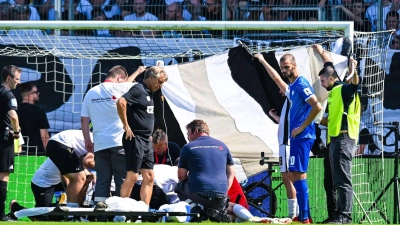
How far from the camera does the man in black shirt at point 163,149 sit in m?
11.1

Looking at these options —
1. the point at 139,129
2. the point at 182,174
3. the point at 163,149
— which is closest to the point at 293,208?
the point at 182,174

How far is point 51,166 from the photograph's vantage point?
1089cm

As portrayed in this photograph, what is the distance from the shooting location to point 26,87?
13531 mm

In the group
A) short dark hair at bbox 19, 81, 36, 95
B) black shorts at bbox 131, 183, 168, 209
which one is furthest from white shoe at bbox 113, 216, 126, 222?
short dark hair at bbox 19, 81, 36, 95

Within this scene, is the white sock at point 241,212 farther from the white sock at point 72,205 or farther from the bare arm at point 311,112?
the white sock at point 72,205

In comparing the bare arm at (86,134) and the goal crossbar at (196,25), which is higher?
the goal crossbar at (196,25)

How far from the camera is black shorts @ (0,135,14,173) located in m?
10.1

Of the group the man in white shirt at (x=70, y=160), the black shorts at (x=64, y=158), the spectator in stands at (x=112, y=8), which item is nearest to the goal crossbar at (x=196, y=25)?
the man in white shirt at (x=70, y=160)

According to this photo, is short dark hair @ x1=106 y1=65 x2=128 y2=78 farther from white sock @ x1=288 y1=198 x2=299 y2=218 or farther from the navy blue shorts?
white sock @ x1=288 y1=198 x2=299 y2=218

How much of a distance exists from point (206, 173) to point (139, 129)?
0.94 meters

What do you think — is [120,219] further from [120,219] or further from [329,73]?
[329,73]

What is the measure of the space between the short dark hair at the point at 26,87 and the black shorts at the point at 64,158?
3072mm

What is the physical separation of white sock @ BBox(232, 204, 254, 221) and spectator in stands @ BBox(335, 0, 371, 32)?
194 inches

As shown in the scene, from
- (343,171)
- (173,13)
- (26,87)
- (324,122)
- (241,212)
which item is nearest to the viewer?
(343,171)
